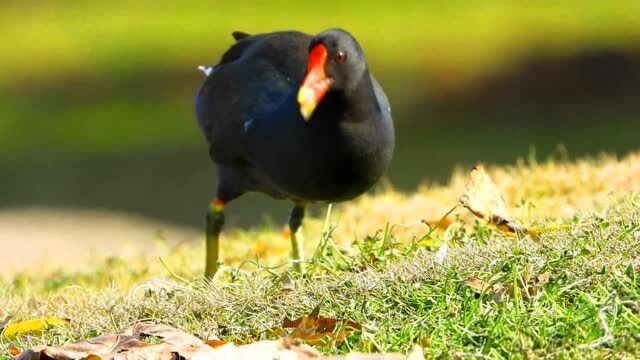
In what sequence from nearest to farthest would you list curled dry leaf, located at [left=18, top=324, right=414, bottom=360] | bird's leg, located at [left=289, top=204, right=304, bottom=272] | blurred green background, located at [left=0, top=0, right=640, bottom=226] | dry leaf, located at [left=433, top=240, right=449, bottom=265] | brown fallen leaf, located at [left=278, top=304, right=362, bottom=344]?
curled dry leaf, located at [left=18, top=324, right=414, bottom=360] < brown fallen leaf, located at [left=278, top=304, right=362, bottom=344] < dry leaf, located at [left=433, top=240, right=449, bottom=265] < bird's leg, located at [left=289, top=204, right=304, bottom=272] < blurred green background, located at [left=0, top=0, right=640, bottom=226]

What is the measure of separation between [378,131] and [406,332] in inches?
52.7

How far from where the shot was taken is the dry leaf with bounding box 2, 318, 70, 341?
327 cm

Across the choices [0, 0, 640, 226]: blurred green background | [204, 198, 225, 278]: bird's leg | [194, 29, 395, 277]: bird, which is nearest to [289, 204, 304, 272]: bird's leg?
[194, 29, 395, 277]: bird

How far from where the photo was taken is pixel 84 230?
974 cm

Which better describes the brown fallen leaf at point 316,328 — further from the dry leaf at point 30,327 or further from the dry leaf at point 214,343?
the dry leaf at point 30,327

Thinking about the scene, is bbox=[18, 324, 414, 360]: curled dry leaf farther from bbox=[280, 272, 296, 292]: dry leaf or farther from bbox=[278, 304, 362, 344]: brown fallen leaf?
bbox=[280, 272, 296, 292]: dry leaf

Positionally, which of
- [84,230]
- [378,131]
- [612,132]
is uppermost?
[378,131]

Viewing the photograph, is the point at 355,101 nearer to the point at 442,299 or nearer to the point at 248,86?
the point at 248,86

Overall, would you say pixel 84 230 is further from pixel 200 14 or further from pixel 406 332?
pixel 200 14

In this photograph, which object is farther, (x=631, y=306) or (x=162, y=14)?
(x=162, y=14)

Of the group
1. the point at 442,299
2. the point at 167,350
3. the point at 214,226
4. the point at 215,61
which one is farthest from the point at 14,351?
the point at 215,61

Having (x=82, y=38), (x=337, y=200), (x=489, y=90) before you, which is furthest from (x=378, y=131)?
(x=82, y=38)

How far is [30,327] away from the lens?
3.28 m

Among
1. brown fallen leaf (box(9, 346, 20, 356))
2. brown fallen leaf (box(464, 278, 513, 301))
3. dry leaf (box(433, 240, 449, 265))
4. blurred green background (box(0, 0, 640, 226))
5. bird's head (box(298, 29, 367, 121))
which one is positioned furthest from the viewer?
blurred green background (box(0, 0, 640, 226))
